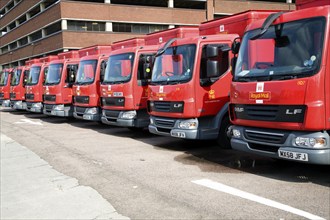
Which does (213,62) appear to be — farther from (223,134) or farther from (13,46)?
(13,46)

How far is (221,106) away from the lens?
29.5 feet

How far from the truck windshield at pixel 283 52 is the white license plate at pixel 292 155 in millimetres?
1207

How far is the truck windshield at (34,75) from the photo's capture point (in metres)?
18.5

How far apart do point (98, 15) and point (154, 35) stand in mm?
34061

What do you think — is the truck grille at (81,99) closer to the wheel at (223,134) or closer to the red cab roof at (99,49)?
the red cab roof at (99,49)

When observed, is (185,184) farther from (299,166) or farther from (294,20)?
(294,20)

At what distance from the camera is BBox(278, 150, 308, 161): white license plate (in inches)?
231

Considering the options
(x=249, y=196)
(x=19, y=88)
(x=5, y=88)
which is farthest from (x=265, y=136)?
(x=5, y=88)

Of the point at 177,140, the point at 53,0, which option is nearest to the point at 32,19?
the point at 53,0

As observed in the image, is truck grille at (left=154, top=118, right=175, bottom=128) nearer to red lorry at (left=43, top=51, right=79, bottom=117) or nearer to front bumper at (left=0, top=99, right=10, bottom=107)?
red lorry at (left=43, top=51, right=79, bottom=117)

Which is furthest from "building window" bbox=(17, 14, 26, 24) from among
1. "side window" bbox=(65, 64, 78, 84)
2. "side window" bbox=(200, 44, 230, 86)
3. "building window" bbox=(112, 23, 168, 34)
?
"side window" bbox=(200, 44, 230, 86)

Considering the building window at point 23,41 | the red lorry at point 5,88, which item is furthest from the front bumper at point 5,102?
the building window at point 23,41

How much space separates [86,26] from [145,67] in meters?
35.6

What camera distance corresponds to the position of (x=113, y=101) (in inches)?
463
